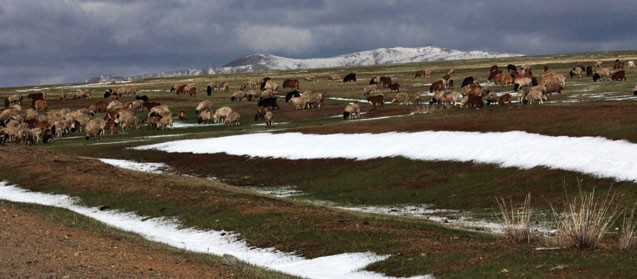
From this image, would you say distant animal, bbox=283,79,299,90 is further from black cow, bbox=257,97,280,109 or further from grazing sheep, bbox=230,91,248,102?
black cow, bbox=257,97,280,109

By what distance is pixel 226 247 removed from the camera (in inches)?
973

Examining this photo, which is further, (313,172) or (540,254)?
(313,172)

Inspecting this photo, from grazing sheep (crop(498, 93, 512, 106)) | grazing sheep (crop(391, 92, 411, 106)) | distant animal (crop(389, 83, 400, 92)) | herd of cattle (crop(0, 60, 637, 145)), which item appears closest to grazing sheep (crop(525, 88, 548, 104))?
herd of cattle (crop(0, 60, 637, 145))

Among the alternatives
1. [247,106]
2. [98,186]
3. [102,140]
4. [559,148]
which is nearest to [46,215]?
[98,186]

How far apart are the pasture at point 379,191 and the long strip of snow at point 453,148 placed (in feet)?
1.85

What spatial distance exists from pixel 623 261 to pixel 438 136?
30174 mm

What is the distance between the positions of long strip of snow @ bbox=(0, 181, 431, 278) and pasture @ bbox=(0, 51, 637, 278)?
1.47 feet

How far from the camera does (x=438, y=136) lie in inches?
1818

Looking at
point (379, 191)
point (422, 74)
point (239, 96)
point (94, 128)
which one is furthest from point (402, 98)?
point (422, 74)

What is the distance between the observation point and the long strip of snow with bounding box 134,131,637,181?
3452 centimetres

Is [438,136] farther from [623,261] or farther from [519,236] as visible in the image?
[623,261]

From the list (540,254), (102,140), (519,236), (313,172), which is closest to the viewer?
(540,254)

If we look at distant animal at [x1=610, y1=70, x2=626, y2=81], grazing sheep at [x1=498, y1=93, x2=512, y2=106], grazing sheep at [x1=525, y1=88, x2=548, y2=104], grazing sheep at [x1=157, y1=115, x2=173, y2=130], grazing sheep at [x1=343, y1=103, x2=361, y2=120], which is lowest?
grazing sheep at [x1=157, y1=115, x2=173, y2=130]

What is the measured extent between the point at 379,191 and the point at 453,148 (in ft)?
19.1
